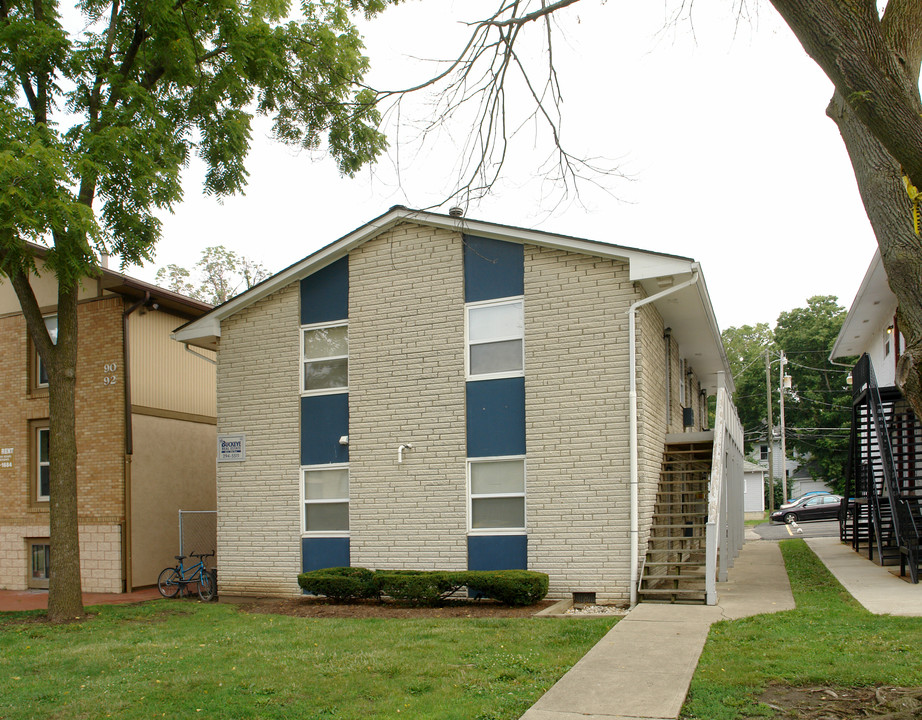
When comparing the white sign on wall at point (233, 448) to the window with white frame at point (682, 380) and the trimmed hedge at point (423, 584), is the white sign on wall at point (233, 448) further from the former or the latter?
the window with white frame at point (682, 380)

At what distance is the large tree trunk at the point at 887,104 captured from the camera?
4.80 metres

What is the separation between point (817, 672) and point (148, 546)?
555 inches

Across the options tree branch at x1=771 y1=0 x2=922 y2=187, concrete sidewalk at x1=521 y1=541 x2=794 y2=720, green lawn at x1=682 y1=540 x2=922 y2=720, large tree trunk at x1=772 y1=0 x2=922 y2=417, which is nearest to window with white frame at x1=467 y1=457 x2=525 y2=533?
concrete sidewalk at x1=521 y1=541 x2=794 y2=720

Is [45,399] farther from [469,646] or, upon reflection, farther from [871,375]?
[871,375]

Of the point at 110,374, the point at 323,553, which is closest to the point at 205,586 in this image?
the point at 323,553

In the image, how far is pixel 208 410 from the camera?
1944 centimetres

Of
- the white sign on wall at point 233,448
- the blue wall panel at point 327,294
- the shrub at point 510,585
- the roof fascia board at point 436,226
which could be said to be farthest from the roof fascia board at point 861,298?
the white sign on wall at point 233,448

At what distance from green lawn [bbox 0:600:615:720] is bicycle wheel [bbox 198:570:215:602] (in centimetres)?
325

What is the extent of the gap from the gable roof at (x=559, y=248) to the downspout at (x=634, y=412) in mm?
256

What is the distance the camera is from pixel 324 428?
14.4 meters

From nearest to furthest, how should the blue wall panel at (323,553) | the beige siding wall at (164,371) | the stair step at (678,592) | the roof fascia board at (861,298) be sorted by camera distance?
the stair step at (678,592) < the blue wall panel at (323,553) < the roof fascia board at (861,298) < the beige siding wall at (164,371)

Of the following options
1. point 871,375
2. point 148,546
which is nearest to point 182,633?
point 148,546

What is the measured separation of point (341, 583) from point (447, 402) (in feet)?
10.8

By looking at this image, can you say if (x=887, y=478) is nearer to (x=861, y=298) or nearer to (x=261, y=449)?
(x=861, y=298)
